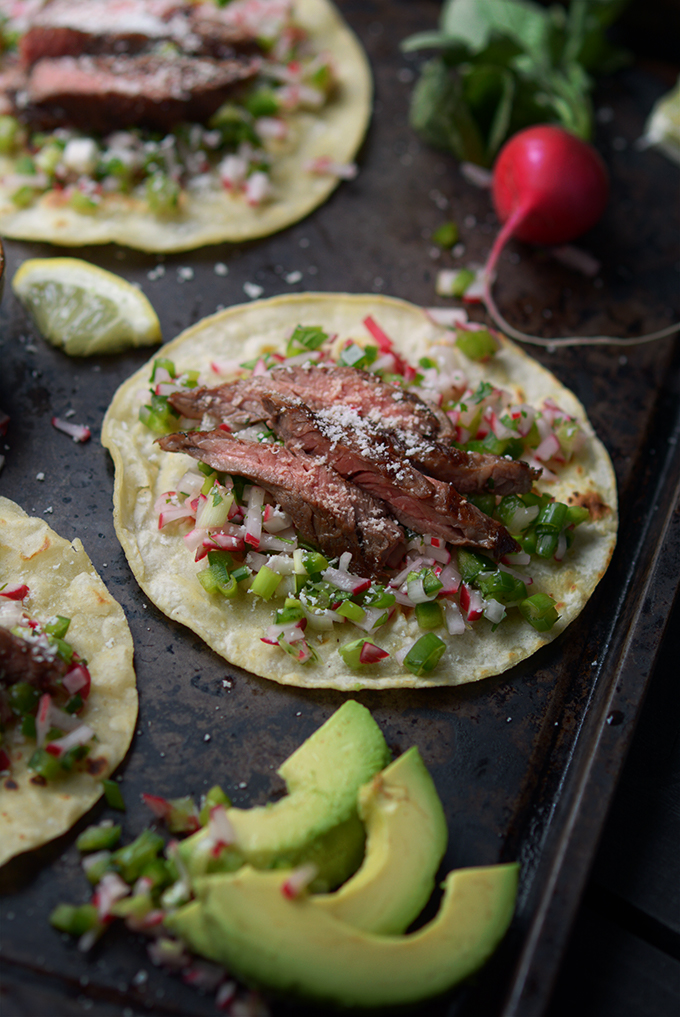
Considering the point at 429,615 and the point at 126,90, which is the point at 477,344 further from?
the point at 126,90

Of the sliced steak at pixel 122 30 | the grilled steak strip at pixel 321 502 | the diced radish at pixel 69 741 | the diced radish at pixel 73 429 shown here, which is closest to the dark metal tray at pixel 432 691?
the diced radish at pixel 73 429

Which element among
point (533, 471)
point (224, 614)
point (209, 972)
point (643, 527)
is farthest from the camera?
point (643, 527)

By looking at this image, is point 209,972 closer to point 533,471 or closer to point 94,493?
point 94,493

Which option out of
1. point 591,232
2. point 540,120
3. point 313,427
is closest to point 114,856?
point 313,427

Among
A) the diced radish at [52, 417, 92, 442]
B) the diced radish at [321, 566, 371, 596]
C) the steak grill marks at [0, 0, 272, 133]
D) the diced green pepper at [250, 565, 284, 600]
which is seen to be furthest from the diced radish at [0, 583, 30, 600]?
the steak grill marks at [0, 0, 272, 133]

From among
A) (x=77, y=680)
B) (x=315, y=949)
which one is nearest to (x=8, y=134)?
(x=77, y=680)

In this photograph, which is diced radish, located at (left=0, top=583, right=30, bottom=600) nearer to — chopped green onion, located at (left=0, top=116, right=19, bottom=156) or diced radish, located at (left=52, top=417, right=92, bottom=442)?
diced radish, located at (left=52, top=417, right=92, bottom=442)

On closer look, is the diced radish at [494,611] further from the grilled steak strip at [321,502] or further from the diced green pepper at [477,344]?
the diced green pepper at [477,344]

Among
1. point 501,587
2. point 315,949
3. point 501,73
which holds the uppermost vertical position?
point 501,73
